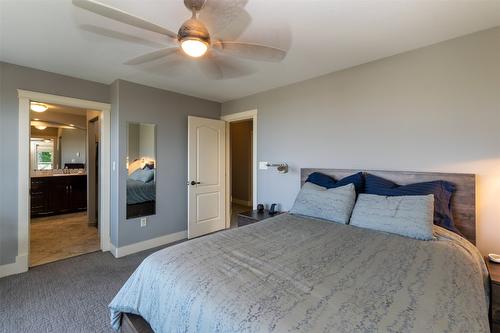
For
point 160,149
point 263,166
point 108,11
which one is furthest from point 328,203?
point 160,149

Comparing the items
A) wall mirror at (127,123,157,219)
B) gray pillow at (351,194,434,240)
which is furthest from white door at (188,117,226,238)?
gray pillow at (351,194,434,240)

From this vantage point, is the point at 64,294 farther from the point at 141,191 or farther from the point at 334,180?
the point at 334,180

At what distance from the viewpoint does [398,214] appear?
72.8 inches

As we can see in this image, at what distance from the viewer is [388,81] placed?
7.91 ft

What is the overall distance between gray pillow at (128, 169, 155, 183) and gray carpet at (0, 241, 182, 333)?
42.6 inches

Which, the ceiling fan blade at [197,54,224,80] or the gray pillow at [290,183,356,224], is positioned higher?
the ceiling fan blade at [197,54,224,80]

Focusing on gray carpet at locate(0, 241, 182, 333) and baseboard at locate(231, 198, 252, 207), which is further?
baseboard at locate(231, 198, 252, 207)

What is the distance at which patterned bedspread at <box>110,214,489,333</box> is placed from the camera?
2.85 ft

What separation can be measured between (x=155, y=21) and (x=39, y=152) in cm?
601

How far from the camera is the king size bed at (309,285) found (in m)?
0.87

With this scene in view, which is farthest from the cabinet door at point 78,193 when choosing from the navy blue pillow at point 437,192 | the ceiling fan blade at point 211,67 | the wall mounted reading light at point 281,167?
the navy blue pillow at point 437,192

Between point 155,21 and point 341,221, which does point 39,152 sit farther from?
point 341,221

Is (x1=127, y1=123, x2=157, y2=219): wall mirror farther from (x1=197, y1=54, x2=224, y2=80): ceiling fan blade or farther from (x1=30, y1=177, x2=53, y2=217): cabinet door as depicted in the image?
(x1=30, y1=177, x2=53, y2=217): cabinet door

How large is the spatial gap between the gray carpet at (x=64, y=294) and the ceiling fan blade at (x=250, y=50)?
7.52 ft
